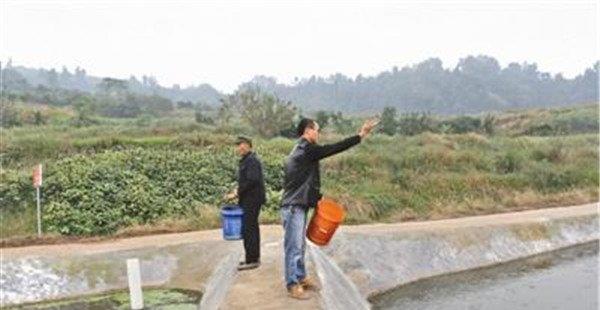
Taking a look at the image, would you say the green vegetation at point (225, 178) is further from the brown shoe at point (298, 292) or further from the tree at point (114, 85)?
the tree at point (114, 85)

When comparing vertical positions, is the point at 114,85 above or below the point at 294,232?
above

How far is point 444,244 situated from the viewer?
56.9 ft

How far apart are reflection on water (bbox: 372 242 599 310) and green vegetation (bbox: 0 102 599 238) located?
16.9ft

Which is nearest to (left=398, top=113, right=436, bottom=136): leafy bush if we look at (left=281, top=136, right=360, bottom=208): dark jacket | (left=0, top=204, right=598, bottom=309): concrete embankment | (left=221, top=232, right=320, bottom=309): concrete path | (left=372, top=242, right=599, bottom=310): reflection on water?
(left=0, top=204, right=598, bottom=309): concrete embankment

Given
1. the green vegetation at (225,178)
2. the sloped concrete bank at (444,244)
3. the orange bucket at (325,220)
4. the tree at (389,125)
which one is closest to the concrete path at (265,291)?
the orange bucket at (325,220)

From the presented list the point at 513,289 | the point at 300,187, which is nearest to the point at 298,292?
the point at 300,187

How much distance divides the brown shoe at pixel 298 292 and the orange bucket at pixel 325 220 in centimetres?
60

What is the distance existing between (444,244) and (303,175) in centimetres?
875

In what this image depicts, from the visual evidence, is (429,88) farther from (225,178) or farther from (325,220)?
(325,220)

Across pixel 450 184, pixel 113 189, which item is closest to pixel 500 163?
pixel 450 184

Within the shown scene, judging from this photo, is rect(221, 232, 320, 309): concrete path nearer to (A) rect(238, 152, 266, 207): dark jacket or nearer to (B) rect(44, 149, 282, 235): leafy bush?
(A) rect(238, 152, 266, 207): dark jacket

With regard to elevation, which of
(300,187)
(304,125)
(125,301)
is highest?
(304,125)

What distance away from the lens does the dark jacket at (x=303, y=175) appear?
918 cm

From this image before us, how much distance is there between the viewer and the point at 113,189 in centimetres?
2052
